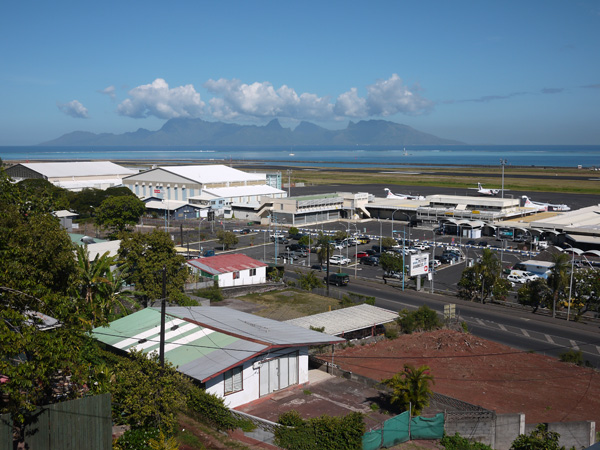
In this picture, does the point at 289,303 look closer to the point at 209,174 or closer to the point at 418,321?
the point at 418,321

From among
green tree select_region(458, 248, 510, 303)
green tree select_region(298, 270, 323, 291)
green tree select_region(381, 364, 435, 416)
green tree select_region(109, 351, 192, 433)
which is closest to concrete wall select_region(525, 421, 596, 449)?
green tree select_region(381, 364, 435, 416)

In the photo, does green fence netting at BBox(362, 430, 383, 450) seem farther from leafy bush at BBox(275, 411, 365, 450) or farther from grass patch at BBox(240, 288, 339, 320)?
grass patch at BBox(240, 288, 339, 320)

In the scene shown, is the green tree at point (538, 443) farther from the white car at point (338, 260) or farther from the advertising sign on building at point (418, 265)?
the white car at point (338, 260)

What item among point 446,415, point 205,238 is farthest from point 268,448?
point 205,238

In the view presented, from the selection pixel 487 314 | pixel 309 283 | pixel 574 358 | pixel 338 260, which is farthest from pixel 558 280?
pixel 338 260

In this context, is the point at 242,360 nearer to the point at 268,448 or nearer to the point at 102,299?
the point at 268,448
